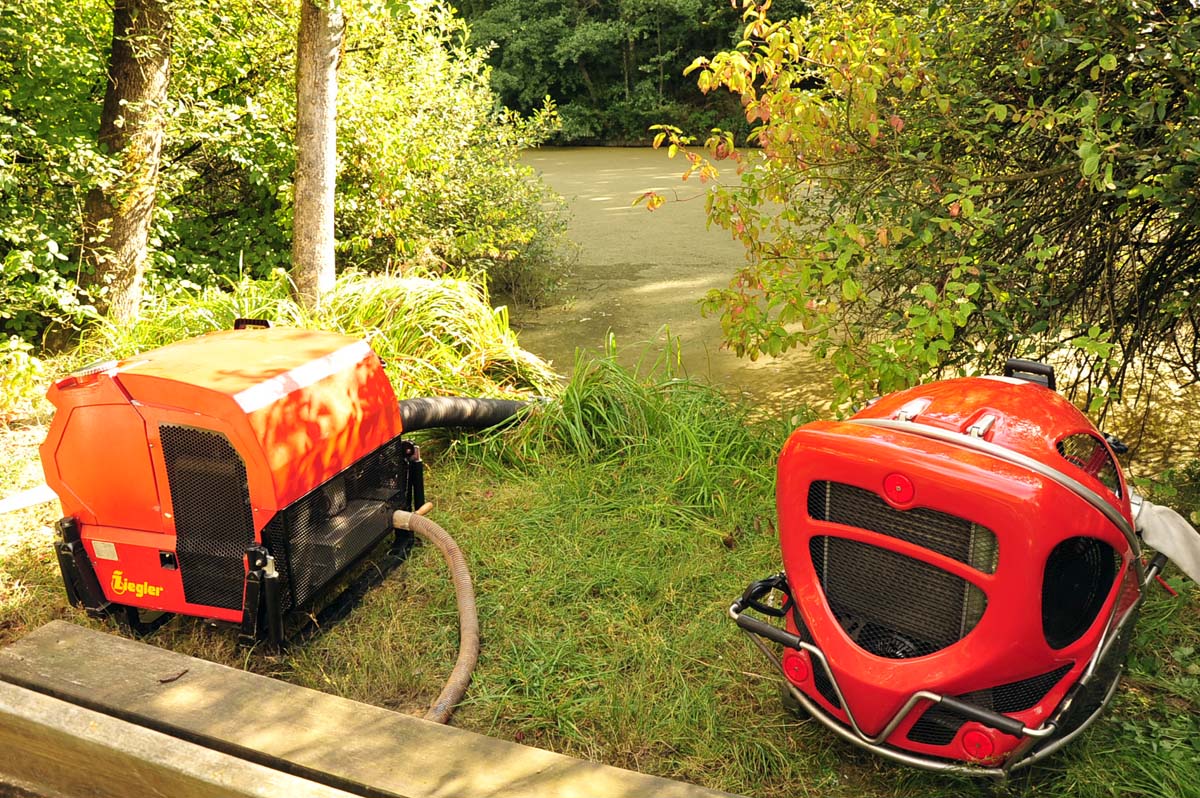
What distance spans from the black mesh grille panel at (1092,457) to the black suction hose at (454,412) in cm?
238

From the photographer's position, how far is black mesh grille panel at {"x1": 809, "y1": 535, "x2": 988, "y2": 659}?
195 cm

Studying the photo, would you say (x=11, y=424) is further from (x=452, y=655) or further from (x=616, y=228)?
(x=616, y=228)

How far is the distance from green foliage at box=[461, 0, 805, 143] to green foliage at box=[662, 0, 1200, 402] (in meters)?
14.8

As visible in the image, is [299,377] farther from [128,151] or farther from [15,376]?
[128,151]

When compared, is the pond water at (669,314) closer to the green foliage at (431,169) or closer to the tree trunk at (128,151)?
the green foliage at (431,169)

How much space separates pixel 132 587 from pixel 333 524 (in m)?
0.60

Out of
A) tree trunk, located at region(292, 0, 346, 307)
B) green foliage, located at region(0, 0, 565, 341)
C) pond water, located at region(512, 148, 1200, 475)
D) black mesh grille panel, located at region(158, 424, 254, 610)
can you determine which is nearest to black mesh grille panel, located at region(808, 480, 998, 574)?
black mesh grille panel, located at region(158, 424, 254, 610)

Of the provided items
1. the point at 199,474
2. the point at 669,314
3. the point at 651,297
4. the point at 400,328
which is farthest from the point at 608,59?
the point at 199,474

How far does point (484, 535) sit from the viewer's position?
11.7 feet

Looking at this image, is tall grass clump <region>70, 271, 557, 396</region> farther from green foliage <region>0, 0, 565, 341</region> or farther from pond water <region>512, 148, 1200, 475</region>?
pond water <region>512, 148, 1200, 475</region>

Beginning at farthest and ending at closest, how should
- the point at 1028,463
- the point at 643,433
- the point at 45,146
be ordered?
1. the point at 45,146
2. the point at 643,433
3. the point at 1028,463

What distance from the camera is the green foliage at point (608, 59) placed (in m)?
18.3

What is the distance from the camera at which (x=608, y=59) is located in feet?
62.8

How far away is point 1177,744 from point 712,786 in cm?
114
